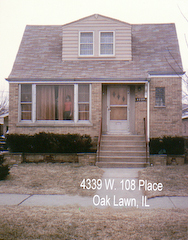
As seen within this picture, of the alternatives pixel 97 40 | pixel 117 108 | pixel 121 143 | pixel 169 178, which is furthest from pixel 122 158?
pixel 97 40

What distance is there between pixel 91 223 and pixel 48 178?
3889mm

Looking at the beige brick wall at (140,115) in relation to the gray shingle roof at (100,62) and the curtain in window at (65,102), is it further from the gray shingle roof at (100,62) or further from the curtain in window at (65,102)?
the curtain in window at (65,102)

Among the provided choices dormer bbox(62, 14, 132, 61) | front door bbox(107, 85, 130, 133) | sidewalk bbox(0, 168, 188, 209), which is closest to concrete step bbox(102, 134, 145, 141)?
front door bbox(107, 85, 130, 133)

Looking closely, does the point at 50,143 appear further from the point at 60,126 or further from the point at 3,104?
the point at 3,104

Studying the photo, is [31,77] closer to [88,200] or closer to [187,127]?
[88,200]

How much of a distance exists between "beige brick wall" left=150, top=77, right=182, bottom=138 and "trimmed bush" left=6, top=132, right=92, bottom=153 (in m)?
3.37

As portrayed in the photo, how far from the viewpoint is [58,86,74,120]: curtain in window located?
12.7 meters

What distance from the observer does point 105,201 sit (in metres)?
5.80

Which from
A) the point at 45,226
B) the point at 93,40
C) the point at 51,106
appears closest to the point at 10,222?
the point at 45,226

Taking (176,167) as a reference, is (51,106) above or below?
above

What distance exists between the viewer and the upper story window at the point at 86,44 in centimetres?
1373

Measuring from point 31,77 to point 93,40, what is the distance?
12.2 feet

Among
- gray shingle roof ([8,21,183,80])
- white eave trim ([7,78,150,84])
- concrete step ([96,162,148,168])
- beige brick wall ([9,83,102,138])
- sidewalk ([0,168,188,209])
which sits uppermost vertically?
gray shingle roof ([8,21,183,80])

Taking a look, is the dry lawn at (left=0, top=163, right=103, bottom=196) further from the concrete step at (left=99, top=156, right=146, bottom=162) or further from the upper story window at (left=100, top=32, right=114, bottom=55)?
the upper story window at (left=100, top=32, right=114, bottom=55)
